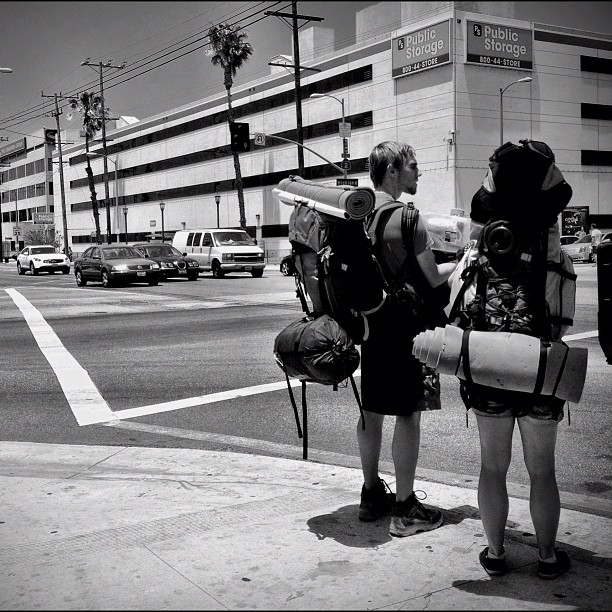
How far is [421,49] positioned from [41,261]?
24051 mm

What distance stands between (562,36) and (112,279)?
3326 cm

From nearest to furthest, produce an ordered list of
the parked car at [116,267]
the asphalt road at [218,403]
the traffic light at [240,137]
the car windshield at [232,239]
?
the asphalt road at [218,403]
the parked car at [116,267]
the traffic light at [240,137]
the car windshield at [232,239]

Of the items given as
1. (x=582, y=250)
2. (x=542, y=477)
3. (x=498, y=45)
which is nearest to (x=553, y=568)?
(x=542, y=477)

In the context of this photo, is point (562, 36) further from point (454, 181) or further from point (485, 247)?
point (485, 247)

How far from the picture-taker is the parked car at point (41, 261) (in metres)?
43.2

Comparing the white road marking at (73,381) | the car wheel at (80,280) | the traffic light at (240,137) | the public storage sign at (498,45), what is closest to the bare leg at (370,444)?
the white road marking at (73,381)

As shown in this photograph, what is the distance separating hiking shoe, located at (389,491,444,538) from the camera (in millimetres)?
3889

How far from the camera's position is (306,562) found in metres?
3.52

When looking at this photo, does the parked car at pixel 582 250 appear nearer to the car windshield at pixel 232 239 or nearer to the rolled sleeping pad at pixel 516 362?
the car windshield at pixel 232 239

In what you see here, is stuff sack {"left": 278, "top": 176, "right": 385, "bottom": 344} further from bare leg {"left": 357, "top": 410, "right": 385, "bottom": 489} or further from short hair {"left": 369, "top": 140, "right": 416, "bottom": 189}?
bare leg {"left": 357, "top": 410, "right": 385, "bottom": 489}

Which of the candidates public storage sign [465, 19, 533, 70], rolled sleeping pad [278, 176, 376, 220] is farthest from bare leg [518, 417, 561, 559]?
public storage sign [465, 19, 533, 70]

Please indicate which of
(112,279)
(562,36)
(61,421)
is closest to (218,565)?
(61,421)

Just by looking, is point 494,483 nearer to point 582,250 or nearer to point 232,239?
point 232,239

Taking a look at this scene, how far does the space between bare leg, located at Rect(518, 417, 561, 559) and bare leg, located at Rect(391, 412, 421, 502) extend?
69 centimetres
